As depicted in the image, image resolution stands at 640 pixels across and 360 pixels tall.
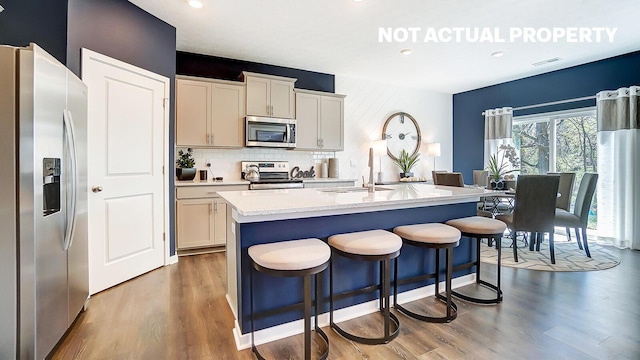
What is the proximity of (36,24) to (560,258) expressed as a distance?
18.8ft

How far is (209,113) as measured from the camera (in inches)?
A: 157

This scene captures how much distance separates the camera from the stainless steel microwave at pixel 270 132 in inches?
165

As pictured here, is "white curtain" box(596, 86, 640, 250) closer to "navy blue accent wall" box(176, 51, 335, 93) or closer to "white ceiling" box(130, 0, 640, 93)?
"white ceiling" box(130, 0, 640, 93)

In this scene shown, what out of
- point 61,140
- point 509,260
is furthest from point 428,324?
point 61,140

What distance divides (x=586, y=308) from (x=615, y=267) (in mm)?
1493

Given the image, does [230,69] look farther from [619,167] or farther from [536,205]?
[619,167]

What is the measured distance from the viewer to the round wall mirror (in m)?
5.83

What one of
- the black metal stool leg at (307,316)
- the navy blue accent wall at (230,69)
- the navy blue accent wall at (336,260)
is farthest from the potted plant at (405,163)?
the black metal stool leg at (307,316)

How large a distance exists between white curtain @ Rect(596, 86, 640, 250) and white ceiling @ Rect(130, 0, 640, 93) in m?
0.74

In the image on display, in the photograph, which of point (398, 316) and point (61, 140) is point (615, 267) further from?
point (61, 140)

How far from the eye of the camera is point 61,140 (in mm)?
1807

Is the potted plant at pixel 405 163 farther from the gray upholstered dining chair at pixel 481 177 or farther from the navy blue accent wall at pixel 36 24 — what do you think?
the navy blue accent wall at pixel 36 24

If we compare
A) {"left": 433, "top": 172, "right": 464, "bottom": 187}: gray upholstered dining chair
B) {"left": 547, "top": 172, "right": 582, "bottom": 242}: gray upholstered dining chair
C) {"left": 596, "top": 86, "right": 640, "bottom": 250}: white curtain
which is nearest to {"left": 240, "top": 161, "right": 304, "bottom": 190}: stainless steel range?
{"left": 433, "top": 172, "right": 464, "bottom": 187}: gray upholstered dining chair

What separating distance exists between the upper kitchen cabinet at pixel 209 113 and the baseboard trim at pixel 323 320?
2.64 meters
